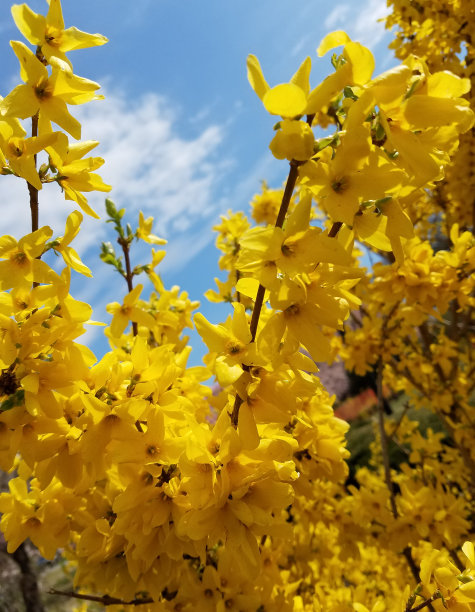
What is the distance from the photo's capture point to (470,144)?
4.30 metres

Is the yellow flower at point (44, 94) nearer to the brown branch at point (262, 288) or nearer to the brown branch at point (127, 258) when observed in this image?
the brown branch at point (262, 288)

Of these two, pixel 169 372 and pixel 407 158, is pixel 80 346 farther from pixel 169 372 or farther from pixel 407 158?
pixel 407 158

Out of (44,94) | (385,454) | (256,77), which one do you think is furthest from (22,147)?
(385,454)

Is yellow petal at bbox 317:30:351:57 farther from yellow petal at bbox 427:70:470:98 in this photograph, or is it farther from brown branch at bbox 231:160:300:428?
brown branch at bbox 231:160:300:428

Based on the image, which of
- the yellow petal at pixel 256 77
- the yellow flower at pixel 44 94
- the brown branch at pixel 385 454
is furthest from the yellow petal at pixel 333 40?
the brown branch at pixel 385 454

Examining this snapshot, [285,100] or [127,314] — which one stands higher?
[127,314]

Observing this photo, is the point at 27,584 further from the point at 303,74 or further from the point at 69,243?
the point at 303,74

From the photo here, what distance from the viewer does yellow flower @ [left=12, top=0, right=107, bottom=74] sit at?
118cm

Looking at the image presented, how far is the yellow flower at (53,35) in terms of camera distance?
3.88 ft

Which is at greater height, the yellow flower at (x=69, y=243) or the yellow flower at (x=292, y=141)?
the yellow flower at (x=69, y=243)

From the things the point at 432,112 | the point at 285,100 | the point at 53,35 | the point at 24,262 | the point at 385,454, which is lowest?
the point at 385,454

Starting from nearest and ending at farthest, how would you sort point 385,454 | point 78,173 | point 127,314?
point 78,173
point 127,314
point 385,454

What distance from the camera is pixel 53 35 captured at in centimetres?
122

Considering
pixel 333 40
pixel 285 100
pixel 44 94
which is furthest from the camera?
pixel 44 94
